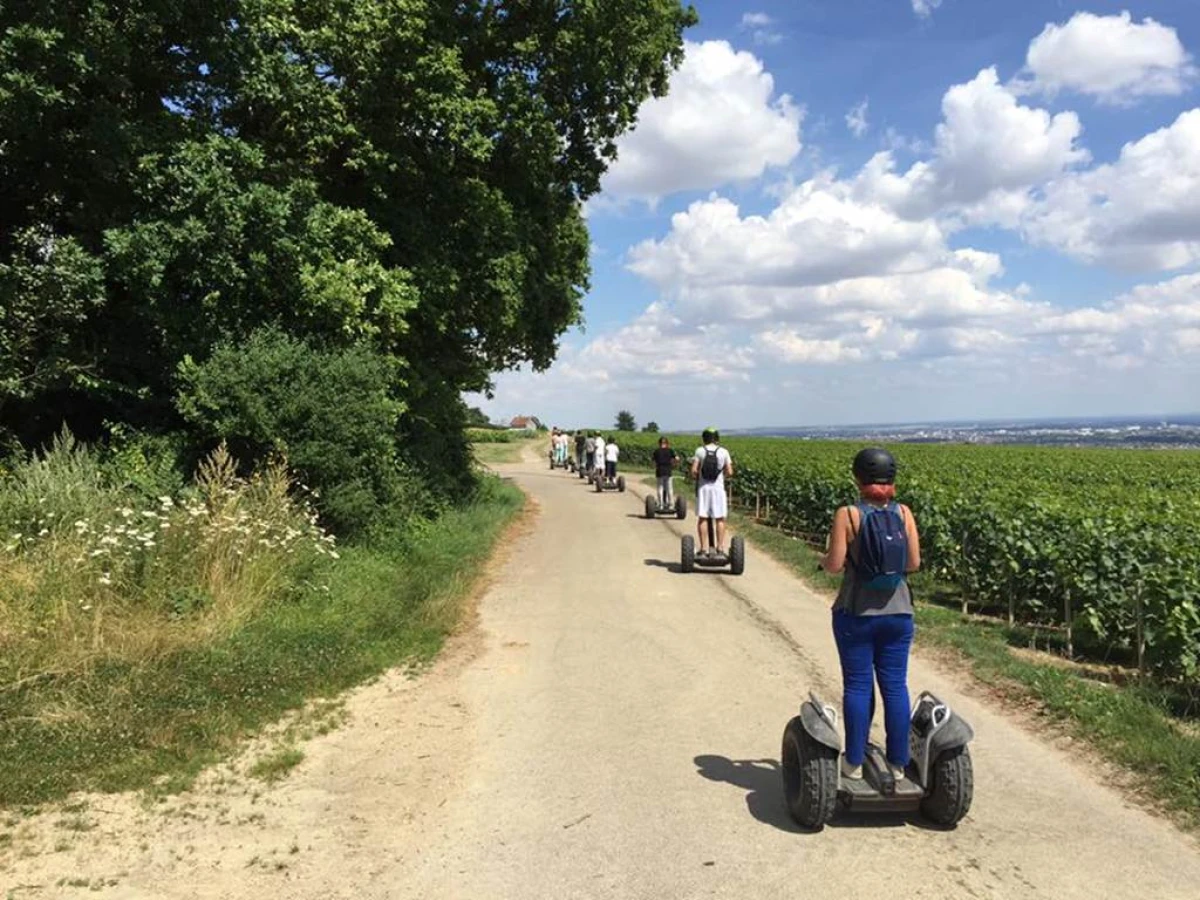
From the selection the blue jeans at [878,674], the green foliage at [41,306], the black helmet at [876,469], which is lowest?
the blue jeans at [878,674]

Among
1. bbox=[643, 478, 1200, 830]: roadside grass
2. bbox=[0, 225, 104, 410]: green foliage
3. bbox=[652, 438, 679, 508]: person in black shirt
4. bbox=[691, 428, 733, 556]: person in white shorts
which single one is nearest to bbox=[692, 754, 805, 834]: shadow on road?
bbox=[643, 478, 1200, 830]: roadside grass

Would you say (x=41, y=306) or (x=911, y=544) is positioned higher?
(x=41, y=306)

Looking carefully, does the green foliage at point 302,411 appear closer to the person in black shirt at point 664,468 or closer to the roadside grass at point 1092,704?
the roadside grass at point 1092,704

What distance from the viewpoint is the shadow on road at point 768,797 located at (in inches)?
183

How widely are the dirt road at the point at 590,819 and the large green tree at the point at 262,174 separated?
7.17 m

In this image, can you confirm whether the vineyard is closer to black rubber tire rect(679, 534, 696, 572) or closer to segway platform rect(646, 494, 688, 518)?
black rubber tire rect(679, 534, 696, 572)

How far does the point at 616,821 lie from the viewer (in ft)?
15.2

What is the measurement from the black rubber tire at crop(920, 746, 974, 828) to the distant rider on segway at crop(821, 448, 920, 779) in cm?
18

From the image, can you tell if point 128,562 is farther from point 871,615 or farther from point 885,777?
point 885,777

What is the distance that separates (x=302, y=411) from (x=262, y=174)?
4.28 meters

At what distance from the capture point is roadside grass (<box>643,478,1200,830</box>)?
206 inches

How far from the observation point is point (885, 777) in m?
4.47

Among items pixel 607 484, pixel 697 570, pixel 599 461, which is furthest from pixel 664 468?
pixel 599 461

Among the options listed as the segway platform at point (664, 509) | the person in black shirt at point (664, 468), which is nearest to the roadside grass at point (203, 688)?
the person in black shirt at point (664, 468)
